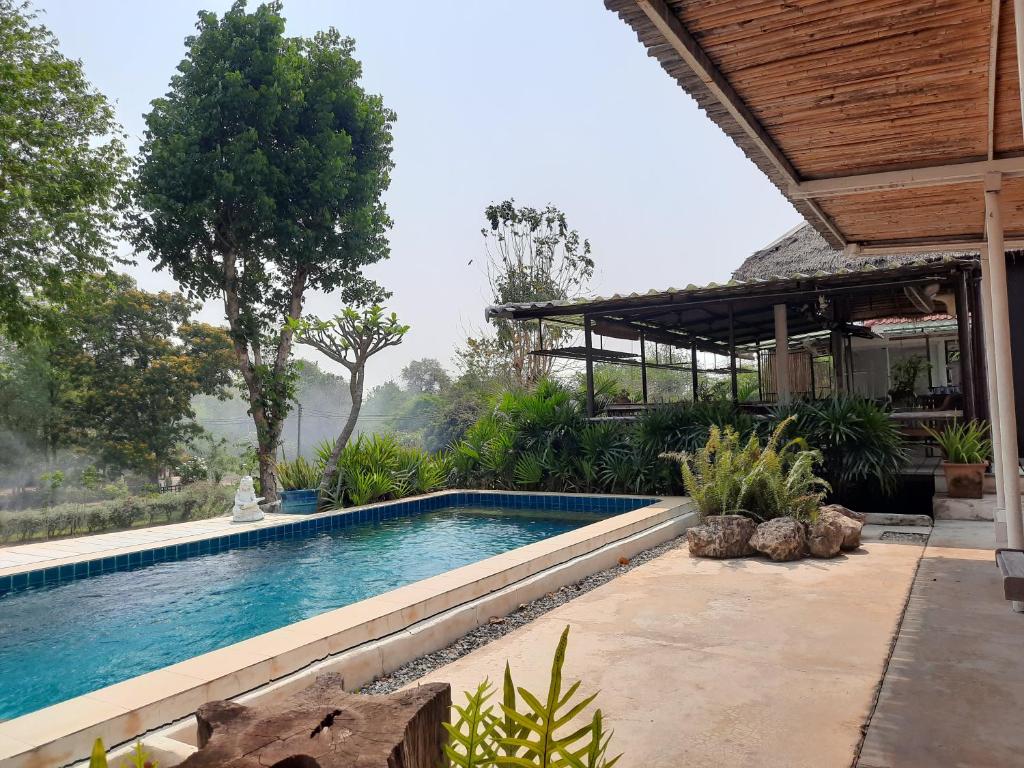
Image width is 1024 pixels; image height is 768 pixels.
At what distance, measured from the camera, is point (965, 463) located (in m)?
7.22

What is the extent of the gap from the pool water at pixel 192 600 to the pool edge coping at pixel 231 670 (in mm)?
1202

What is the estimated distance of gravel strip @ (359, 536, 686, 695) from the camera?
3400mm

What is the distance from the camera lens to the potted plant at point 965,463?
711cm

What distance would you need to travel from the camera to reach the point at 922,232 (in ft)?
18.6

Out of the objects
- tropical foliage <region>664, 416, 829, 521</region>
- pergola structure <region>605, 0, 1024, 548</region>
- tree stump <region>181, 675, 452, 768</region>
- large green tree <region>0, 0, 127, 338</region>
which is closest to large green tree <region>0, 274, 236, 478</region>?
large green tree <region>0, 0, 127, 338</region>

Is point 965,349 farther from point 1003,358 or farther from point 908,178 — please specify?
point 908,178

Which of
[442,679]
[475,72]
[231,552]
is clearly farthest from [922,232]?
[475,72]

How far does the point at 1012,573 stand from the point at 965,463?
542 centimetres

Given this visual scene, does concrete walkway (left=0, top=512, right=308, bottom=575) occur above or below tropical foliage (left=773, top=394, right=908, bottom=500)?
below

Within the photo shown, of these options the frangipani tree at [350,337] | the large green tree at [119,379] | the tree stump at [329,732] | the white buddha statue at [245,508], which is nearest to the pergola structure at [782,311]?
the frangipani tree at [350,337]

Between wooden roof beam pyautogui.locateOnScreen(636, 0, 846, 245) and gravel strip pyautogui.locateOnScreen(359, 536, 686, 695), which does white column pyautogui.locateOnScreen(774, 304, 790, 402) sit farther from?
wooden roof beam pyautogui.locateOnScreen(636, 0, 846, 245)

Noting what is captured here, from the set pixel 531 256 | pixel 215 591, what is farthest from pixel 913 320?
pixel 215 591

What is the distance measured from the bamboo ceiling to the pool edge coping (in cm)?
310

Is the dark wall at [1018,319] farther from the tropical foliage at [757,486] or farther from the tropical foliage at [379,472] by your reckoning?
the tropical foliage at [379,472]
